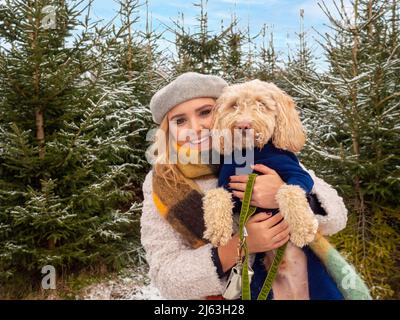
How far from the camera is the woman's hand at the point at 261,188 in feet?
5.10

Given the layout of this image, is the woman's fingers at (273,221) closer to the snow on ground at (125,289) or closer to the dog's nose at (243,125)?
the dog's nose at (243,125)

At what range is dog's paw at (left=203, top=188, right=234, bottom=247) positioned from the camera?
4.94 feet

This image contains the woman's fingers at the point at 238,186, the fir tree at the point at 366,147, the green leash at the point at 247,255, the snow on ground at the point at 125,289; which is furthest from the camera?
the snow on ground at the point at 125,289

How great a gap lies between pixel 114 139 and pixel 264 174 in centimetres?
431

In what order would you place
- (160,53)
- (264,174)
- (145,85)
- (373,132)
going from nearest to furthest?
(264,174) → (373,132) → (145,85) → (160,53)

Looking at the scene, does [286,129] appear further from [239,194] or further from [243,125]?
[239,194]

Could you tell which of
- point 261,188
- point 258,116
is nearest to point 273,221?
point 261,188

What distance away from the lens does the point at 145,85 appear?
735 centimetres

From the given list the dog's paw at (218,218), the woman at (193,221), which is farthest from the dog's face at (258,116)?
the dog's paw at (218,218)

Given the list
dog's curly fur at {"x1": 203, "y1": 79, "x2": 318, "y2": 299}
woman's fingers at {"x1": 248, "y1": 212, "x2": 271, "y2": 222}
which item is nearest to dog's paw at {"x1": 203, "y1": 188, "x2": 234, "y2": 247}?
dog's curly fur at {"x1": 203, "y1": 79, "x2": 318, "y2": 299}

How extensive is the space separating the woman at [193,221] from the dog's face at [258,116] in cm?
11

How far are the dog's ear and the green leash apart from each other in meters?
0.23
